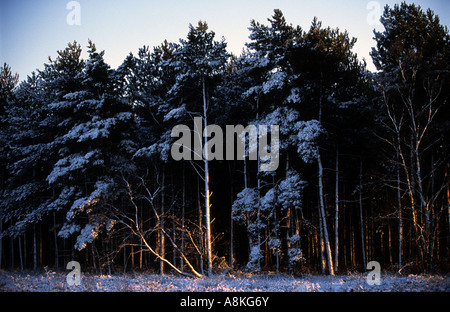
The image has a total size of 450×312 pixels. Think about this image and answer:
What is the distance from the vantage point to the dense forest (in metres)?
16.4

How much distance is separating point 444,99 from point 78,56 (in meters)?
24.2

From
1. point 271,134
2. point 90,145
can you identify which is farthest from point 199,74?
point 90,145

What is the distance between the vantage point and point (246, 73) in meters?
19.4

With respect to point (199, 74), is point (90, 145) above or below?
below

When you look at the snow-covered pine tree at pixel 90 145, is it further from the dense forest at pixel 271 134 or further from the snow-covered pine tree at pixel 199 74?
the snow-covered pine tree at pixel 199 74

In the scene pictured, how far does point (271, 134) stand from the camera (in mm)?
18125

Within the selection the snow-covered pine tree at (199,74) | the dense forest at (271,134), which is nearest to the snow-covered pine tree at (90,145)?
the dense forest at (271,134)

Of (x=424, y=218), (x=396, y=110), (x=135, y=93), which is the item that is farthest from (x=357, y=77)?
(x=135, y=93)

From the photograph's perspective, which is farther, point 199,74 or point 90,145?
point 90,145

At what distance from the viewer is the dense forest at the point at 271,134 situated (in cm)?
1644

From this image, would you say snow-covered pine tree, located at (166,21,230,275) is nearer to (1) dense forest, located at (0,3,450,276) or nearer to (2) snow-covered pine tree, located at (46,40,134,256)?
(1) dense forest, located at (0,3,450,276)

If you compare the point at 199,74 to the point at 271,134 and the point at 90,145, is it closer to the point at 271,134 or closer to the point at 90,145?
the point at 271,134

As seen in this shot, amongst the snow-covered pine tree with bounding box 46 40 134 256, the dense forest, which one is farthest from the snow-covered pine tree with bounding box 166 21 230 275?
the snow-covered pine tree with bounding box 46 40 134 256

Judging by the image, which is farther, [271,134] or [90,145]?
[90,145]
